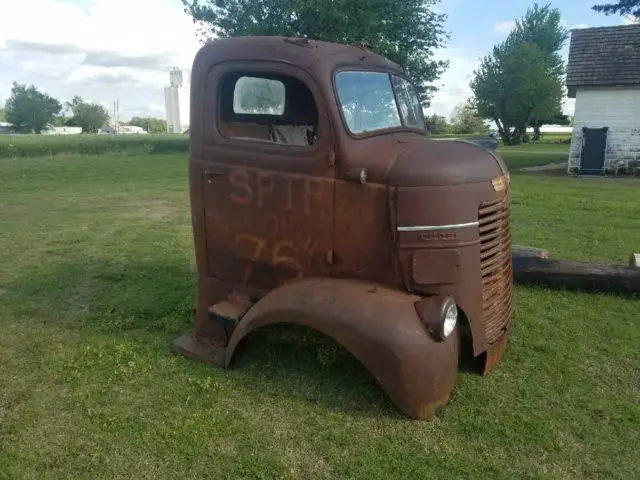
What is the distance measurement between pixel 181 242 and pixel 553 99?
44353mm

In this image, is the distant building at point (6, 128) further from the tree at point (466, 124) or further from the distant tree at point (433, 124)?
the distant tree at point (433, 124)

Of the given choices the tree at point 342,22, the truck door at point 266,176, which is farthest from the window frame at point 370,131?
the tree at point 342,22

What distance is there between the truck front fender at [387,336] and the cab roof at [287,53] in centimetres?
148

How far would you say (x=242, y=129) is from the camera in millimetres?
4203

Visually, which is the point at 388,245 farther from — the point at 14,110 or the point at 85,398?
the point at 14,110

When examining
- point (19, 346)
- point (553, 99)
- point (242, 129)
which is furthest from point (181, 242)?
point (553, 99)

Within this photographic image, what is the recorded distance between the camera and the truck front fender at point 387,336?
3.36 m

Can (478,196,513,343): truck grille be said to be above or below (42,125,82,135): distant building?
above

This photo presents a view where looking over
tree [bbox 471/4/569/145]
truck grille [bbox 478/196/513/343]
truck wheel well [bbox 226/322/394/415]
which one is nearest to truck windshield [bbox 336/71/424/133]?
truck grille [bbox 478/196/513/343]

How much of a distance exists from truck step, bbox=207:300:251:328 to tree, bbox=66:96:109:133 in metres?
126

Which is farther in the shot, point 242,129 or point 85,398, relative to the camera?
point 242,129

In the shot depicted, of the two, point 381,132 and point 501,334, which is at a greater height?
point 381,132

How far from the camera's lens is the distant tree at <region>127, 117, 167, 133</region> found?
486ft

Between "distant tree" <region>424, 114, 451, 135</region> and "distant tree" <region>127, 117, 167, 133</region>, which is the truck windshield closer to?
"distant tree" <region>424, 114, 451, 135</region>
